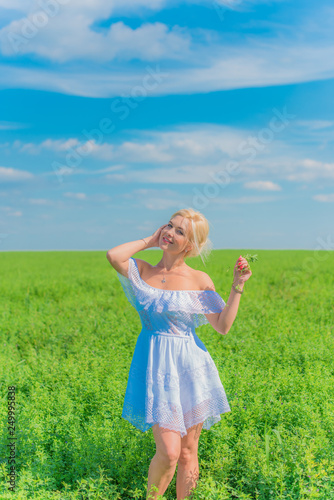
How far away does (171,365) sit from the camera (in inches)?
138

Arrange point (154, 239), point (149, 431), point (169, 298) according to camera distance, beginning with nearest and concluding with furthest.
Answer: point (169, 298) → point (154, 239) → point (149, 431)

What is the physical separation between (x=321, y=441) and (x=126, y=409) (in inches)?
80.3

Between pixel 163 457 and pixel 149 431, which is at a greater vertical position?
pixel 163 457

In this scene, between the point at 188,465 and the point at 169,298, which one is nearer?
the point at 169,298

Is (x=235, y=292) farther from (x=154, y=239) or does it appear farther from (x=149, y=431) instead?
(x=149, y=431)

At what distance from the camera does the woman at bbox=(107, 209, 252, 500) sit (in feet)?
11.5

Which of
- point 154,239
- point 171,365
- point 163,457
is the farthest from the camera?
point 154,239

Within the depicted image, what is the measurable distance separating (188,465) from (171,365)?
0.94 meters

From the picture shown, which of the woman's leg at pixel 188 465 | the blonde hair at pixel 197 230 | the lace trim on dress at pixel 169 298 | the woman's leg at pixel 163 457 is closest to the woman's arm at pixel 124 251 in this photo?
the lace trim on dress at pixel 169 298

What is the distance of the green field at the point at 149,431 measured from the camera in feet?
13.7

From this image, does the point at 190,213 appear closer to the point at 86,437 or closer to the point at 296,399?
the point at 86,437

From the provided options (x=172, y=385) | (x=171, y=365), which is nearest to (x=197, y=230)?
(x=171, y=365)

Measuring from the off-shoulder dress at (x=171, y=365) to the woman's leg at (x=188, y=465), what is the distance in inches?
7.1

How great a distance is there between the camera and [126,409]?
3801 mm
